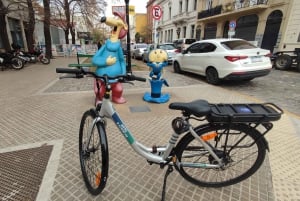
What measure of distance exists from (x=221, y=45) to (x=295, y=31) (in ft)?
33.7

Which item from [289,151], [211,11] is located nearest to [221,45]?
[289,151]

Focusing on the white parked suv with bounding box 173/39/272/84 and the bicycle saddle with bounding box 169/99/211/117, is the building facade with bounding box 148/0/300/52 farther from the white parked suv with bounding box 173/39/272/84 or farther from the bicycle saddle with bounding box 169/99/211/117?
the bicycle saddle with bounding box 169/99/211/117

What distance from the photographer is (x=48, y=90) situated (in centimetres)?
611

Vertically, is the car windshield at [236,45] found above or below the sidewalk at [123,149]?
above

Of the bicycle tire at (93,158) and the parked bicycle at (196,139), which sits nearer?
the parked bicycle at (196,139)

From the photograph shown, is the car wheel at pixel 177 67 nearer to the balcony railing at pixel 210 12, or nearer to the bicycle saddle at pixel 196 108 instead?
the bicycle saddle at pixel 196 108

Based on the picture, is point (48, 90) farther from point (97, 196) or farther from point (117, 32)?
point (97, 196)

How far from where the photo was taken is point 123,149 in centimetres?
287

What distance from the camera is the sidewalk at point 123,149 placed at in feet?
6.85

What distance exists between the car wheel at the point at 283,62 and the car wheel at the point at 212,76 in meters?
6.21

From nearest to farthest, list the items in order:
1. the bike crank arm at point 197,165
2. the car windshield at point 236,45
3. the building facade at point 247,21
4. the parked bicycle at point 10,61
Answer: the bike crank arm at point 197,165 → the car windshield at point 236,45 → the parked bicycle at point 10,61 → the building facade at point 247,21

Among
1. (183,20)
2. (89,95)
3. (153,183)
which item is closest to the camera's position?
(153,183)

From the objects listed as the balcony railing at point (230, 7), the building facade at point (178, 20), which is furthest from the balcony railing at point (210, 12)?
the building facade at point (178, 20)

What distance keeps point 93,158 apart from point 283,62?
1200 cm
